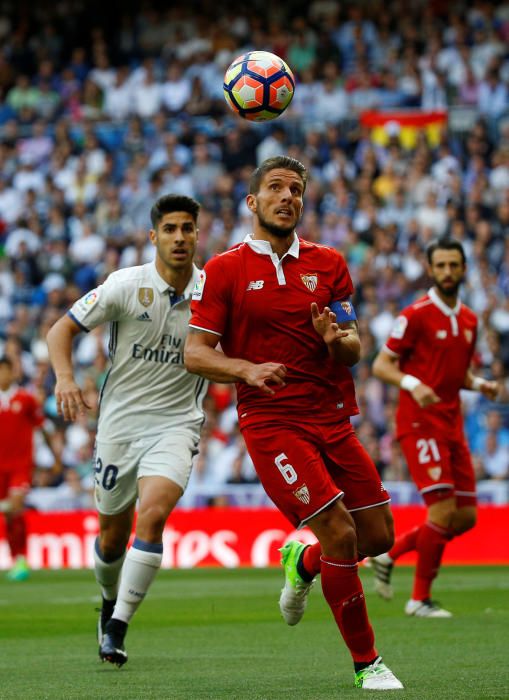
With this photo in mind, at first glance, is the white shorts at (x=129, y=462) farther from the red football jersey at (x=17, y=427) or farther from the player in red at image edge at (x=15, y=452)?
the red football jersey at (x=17, y=427)

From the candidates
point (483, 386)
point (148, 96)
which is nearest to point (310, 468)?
point (483, 386)

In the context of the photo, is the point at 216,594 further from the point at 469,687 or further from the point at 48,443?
the point at 469,687

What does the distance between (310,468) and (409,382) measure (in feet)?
13.6

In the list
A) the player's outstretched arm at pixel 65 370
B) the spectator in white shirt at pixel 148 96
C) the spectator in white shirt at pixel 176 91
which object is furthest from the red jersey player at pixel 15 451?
the spectator in white shirt at pixel 148 96

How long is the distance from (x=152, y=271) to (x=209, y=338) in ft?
A: 6.04

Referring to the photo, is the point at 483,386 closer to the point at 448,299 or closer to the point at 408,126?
the point at 448,299

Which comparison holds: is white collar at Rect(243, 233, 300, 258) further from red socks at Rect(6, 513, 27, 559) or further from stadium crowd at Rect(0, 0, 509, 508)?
stadium crowd at Rect(0, 0, 509, 508)

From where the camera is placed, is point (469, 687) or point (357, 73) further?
point (357, 73)

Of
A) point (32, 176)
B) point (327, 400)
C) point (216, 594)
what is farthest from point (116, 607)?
point (32, 176)

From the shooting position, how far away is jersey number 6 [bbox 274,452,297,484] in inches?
282

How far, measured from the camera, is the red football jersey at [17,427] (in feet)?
57.8

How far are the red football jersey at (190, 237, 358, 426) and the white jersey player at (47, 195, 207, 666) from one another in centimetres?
135

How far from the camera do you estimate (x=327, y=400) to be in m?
7.43

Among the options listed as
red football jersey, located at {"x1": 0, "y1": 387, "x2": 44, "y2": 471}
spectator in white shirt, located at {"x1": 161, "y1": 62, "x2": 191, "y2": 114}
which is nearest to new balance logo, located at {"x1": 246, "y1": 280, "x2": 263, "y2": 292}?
red football jersey, located at {"x1": 0, "y1": 387, "x2": 44, "y2": 471}
